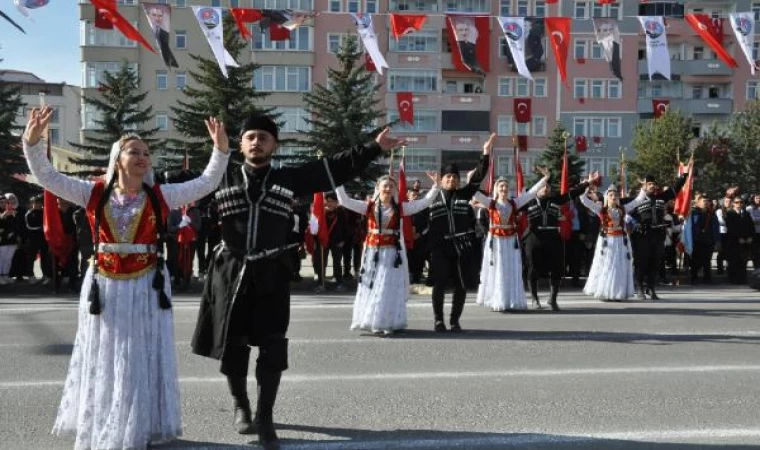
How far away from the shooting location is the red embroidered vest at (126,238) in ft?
17.4

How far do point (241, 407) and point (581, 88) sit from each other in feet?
186

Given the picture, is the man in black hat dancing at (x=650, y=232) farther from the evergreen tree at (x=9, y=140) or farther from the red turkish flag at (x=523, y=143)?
the red turkish flag at (x=523, y=143)

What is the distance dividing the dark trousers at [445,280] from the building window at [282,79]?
47110mm

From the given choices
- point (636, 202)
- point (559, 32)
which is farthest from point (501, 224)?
point (559, 32)

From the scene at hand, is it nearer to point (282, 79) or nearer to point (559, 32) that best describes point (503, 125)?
point (282, 79)

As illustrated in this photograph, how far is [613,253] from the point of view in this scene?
14.8 meters

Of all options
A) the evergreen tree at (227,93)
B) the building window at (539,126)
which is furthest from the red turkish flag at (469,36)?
the building window at (539,126)

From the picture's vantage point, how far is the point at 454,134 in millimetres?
57719

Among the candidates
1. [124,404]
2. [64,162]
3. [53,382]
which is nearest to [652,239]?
[53,382]

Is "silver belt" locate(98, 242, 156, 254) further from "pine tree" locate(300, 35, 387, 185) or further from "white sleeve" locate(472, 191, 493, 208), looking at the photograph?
"pine tree" locate(300, 35, 387, 185)

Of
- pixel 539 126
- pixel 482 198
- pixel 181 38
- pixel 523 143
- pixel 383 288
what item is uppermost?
pixel 181 38

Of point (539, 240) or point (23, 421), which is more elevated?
point (539, 240)

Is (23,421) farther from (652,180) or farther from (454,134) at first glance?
(454,134)

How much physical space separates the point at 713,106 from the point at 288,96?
97.6 ft
